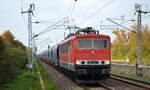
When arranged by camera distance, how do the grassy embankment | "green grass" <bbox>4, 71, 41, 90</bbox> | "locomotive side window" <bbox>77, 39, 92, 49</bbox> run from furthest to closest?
1. the grassy embankment
2. "locomotive side window" <bbox>77, 39, 92, 49</bbox>
3. "green grass" <bbox>4, 71, 41, 90</bbox>

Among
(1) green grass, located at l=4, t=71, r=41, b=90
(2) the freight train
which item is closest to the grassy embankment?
(2) the freight train

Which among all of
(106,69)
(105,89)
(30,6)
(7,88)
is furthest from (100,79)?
(30,6)

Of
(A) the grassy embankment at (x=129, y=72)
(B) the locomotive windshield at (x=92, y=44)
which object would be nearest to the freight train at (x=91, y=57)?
(B) the locomotive windshield at (x=92, y=44)

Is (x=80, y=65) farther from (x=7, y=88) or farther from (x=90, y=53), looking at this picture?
(x=7, y=88)

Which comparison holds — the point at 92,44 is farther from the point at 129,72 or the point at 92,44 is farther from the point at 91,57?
the point at 129,72

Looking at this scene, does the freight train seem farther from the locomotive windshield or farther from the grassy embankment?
the grassy embankment

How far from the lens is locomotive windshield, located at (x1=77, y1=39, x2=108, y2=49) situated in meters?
18.8

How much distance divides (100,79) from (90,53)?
1.76 m

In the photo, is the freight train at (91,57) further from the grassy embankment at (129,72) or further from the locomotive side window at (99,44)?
the grassy embankment at (129,72)

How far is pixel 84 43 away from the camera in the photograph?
1883cm

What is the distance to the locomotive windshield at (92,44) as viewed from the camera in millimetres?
18794

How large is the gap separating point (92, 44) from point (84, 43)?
0.51 m

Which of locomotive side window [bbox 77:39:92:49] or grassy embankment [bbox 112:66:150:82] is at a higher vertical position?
locomotive side window [bbox 77:39:92:49]

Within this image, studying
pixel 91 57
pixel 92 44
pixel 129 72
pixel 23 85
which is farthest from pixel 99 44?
pixel 129 72
